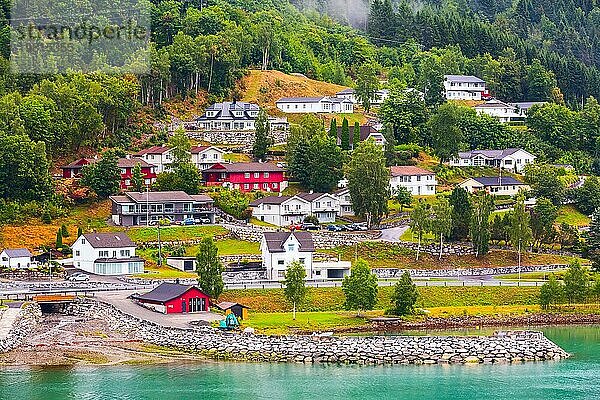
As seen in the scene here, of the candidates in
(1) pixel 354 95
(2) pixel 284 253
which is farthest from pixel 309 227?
(1) pixel 354 95

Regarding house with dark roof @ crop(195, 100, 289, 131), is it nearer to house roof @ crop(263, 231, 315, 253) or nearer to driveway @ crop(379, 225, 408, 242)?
driveway @ crop(379, 225, 408, 242)

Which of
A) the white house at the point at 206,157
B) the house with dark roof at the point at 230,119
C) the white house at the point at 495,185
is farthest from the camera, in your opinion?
the house with dark roof at the point at 230,119

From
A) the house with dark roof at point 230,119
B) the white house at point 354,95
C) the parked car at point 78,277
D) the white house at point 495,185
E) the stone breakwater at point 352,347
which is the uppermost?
the white house at point 354,95

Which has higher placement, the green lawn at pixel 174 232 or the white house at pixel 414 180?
the white house at pixel 414 180

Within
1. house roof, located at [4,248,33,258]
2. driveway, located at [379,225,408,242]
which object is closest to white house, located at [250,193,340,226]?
driveway, located at [379,225,408,242]

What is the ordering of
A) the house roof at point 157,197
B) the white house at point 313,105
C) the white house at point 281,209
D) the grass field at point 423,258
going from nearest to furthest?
the grass field at point 423,258 → the house roof at point 157,197 → the white house at point 281,209 → the white house at point 313,105

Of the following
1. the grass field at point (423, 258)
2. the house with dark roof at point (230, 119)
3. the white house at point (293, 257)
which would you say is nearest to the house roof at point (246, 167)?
the house with dark roof at point (230, 119)

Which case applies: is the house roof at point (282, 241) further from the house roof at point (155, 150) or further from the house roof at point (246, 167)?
the house roof at point (155, 150)

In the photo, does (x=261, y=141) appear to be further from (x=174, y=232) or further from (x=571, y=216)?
(x=571, y=216)
